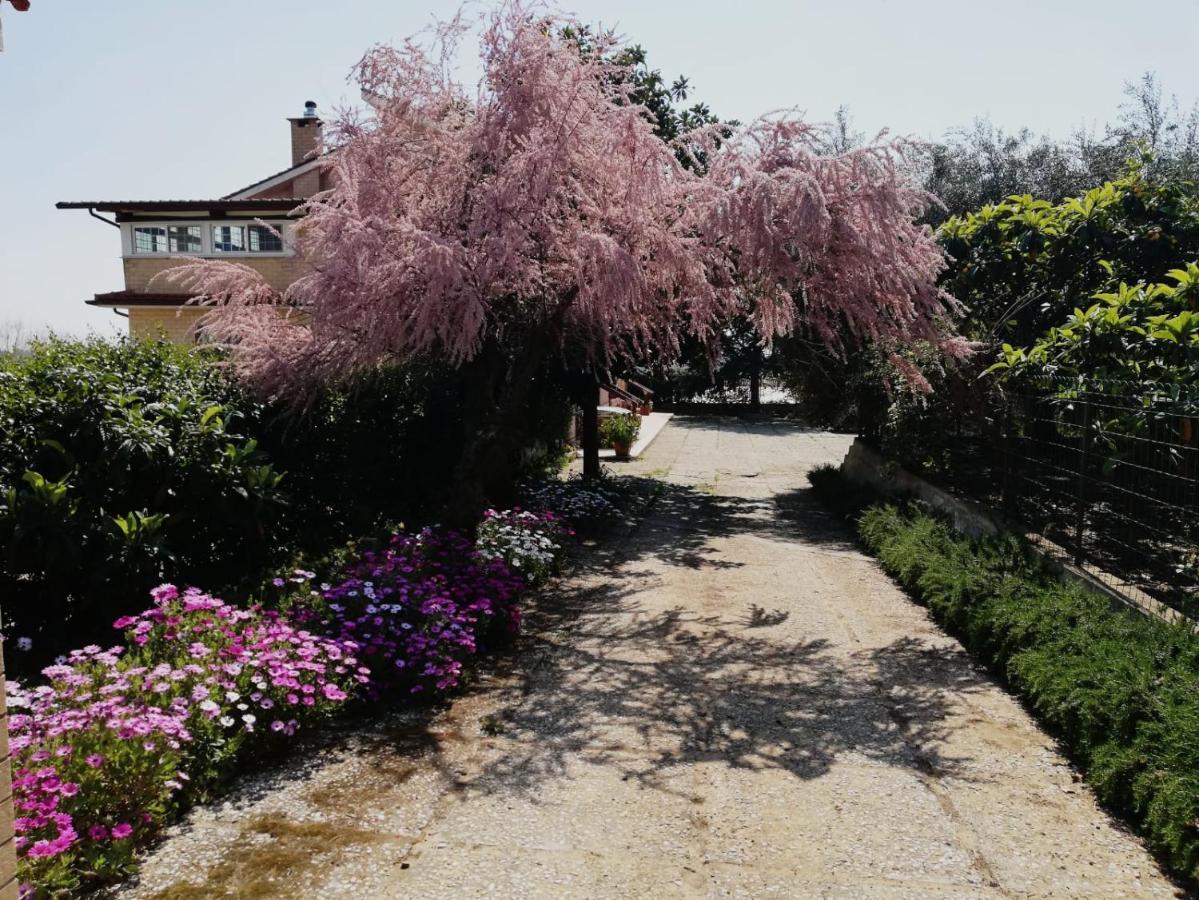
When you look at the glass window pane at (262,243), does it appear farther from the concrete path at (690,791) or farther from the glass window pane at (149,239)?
the concrete path at (690,791)

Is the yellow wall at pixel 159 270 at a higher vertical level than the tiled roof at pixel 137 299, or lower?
higher

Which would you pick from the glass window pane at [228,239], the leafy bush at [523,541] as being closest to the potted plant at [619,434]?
→ the glass window pane at [228,239]

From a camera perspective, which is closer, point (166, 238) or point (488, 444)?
point (488, 444)

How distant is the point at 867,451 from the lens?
15.6 meters

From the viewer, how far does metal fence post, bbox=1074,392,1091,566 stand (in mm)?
7355

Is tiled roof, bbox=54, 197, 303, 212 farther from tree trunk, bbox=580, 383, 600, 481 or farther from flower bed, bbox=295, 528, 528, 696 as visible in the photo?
flower bed, bbox=295, 528, 528, 696

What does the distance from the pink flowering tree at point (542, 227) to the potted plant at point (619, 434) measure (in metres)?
12.2

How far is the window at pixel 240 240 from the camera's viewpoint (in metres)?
23.1

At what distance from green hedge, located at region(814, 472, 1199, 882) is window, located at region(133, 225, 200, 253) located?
20.9 m

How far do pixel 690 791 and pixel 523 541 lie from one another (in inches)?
182

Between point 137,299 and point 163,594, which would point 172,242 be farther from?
point 163,594

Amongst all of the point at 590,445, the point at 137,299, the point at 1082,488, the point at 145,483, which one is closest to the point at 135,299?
the point at 137,299

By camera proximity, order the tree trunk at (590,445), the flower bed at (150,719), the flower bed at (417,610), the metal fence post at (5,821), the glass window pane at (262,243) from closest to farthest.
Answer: the metal fence post at (5,821), the flower bed at (150,719), the flower bed at (417,610), the tree trunk at (590,445), the glass window pane at (262,243)

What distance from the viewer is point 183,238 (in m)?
23.1
